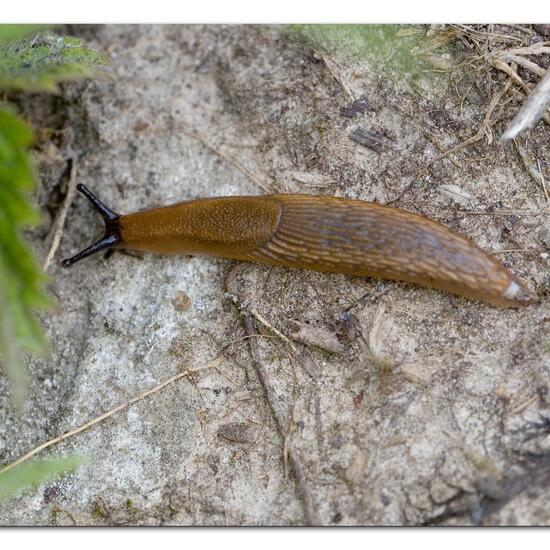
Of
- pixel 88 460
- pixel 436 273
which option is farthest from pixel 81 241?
pixel 436 273

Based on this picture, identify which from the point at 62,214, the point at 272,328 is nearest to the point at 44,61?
the point at 62,214

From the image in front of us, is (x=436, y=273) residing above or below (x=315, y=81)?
below

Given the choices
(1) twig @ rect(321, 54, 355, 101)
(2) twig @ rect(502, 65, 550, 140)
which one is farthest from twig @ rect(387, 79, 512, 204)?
(1) twig @ rect(321, 54, 355, 101)

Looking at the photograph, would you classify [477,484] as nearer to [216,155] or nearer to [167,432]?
[167,432]

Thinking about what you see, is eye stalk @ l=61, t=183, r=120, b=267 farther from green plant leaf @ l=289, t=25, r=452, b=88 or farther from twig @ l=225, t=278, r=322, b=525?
green plant leaf @ l=289, t=25, r=452, b=88

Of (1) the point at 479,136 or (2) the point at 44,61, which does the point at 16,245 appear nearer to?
(2) the point at 44,61

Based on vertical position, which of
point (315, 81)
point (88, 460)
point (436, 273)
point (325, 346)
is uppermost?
point (315, 81)
